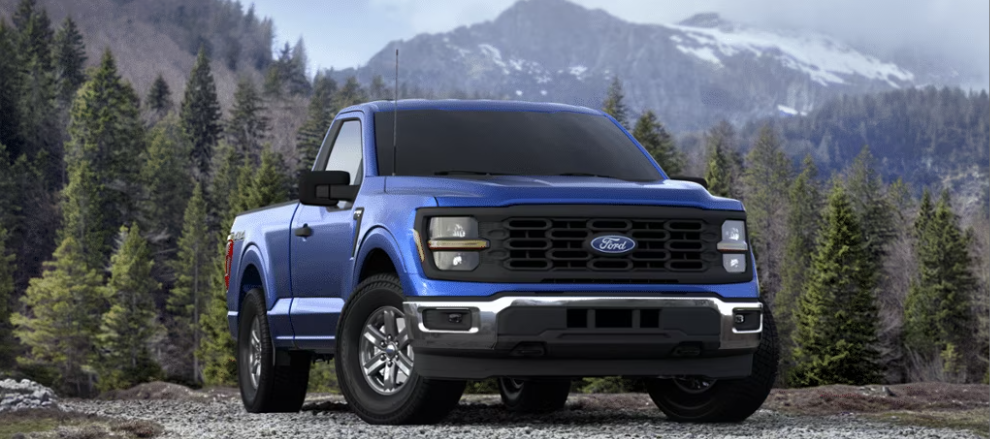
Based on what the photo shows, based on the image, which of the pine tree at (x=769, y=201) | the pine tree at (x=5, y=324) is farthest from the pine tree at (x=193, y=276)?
the pine tree at (x=769, y=201)

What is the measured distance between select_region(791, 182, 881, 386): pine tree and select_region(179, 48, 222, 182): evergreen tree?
3622 inches

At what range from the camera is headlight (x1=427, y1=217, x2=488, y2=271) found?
8.45m

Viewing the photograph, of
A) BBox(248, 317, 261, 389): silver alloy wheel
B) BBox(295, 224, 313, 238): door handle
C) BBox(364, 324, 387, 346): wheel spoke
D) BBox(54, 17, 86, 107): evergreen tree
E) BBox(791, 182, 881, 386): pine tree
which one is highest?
BBox(54, 17, 86, 107): evergreen tree

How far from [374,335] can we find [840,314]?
5599 centimetres

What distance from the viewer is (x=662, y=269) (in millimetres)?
8688

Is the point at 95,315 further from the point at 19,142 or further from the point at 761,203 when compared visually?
the point at 761,203

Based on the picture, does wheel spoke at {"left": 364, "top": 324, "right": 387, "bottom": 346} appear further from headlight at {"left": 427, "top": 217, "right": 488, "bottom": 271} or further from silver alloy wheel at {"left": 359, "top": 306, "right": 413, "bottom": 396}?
headlight at {"left": 427, "top": 217, "right": 488, "bottom": 271}

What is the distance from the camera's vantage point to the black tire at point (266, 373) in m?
11.8

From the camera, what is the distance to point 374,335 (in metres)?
9.29

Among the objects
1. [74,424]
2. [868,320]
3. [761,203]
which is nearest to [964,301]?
[868,320]

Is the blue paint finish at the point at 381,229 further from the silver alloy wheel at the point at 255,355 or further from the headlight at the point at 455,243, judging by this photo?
the silver alloy wheel at the point at 255,355

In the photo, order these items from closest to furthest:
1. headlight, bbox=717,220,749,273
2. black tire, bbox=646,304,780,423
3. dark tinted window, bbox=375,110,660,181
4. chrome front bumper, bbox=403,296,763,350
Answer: chrome front bumper, bbox=403,296,763,350, headlight, bbox=717,220,749,273, black tire, bbox=646,304,780,423, dark tinted window, bbox=375,110,660,181

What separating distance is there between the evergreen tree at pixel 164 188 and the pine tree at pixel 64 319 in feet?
98.7

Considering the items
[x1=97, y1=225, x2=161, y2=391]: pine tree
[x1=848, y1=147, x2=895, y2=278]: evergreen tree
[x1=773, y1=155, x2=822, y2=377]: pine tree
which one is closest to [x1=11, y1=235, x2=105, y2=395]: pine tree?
[x1=97, y1=225, x2=161, y2=391]: pine tree
